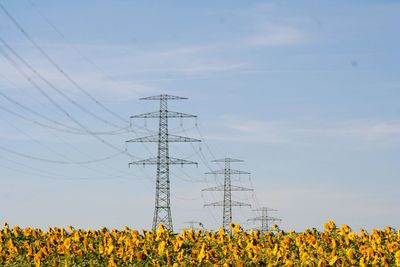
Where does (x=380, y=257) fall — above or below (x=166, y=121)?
below

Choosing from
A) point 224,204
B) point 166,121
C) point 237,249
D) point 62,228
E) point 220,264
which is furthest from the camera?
point 224,204

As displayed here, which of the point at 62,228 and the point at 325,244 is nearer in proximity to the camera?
the point at 325,244

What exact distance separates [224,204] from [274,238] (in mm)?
48559

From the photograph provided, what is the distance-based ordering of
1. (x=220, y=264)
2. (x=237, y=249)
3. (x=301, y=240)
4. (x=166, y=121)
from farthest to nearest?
(x=166, y=121), (x=301, y=240), (x=237, y=249), (x=220, y=264)

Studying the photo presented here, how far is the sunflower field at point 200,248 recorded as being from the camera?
15180mm

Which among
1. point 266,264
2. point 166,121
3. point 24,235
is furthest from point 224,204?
point 266,264

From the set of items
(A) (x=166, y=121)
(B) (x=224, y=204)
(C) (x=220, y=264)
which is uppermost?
(A) (x=166, y=121)

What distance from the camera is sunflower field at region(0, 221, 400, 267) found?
1518 centimetres

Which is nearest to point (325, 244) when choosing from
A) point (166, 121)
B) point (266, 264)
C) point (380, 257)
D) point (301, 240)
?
point (301, 240)

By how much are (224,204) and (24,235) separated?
47.8 meters

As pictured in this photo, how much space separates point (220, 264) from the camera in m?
14.7

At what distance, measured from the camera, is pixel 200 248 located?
16.6 metres

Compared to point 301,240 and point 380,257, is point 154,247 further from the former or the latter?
point 380,257

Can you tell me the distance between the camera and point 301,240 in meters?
17.9
